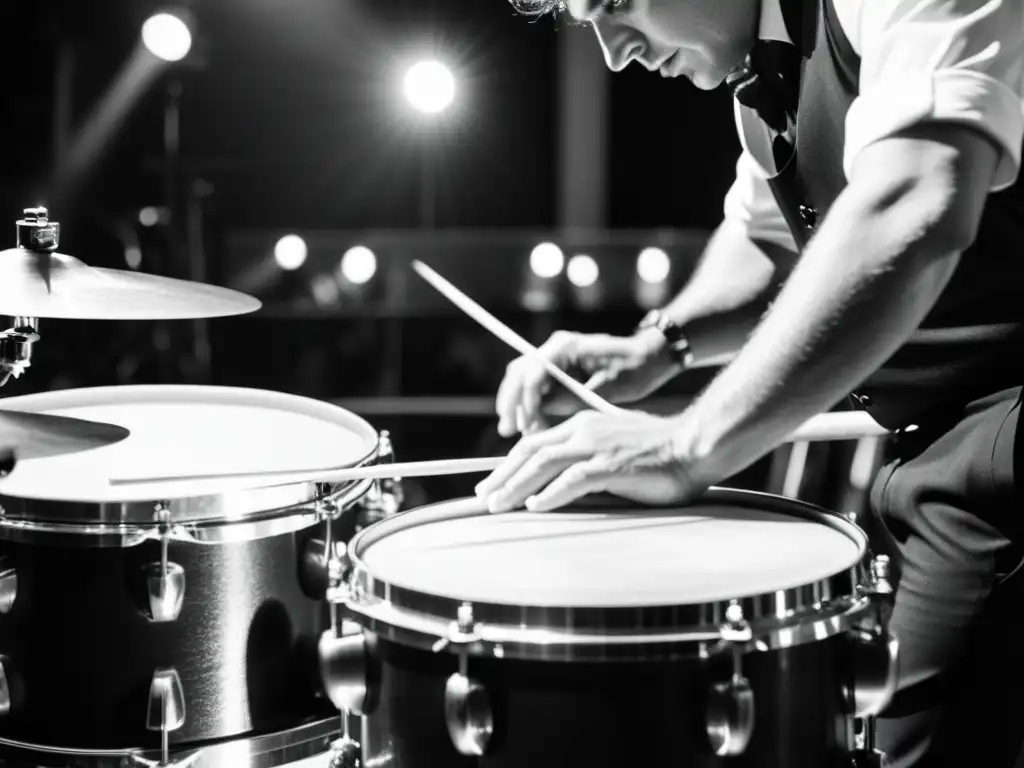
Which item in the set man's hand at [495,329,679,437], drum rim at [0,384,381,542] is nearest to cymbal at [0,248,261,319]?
drum rim at [0,384,381,542]

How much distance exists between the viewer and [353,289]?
5.09 metres

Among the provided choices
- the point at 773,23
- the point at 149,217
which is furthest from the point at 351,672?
the point at 149,217

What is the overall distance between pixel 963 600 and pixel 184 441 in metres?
1.18

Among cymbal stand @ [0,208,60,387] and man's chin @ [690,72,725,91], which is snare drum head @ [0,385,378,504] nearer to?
cymbal stand @ [0,208,60,387]

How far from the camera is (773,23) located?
5.25 ft

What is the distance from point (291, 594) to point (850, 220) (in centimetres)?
96

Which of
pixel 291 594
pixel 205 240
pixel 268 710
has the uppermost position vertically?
pixel 205 240

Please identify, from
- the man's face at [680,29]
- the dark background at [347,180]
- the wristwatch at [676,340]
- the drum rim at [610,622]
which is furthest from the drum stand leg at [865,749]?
the dark background at [347,180]

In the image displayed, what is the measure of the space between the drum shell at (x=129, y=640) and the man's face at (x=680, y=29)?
0.84 meters

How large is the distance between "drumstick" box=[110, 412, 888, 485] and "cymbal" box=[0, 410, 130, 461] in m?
0.10

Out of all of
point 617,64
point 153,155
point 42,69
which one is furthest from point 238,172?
point 617,64

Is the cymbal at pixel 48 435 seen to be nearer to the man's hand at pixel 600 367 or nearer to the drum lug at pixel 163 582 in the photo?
the drum lug at pixel 163 582

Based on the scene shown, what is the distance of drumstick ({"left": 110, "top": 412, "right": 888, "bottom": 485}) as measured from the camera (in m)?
1.57

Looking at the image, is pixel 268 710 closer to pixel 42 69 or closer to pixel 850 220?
pixel 850 220
